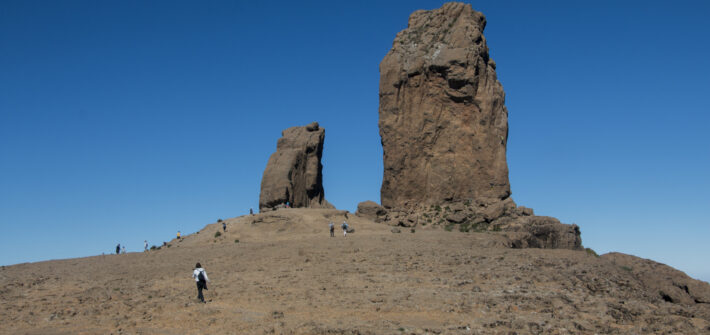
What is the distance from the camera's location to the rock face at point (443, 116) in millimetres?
37719

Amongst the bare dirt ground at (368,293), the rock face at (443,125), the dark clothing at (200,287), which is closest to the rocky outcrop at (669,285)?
the bare dirt ground at (368,293)

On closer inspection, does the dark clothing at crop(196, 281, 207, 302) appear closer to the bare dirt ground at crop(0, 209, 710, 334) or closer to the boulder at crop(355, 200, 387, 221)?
the bare dirt ground at crop(0, 209, 710, 334)

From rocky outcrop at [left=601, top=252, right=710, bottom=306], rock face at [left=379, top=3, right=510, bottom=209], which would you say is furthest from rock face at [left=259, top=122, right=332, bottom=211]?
rocky outcrop at [left=601, top=252, right=710, bottom=306]

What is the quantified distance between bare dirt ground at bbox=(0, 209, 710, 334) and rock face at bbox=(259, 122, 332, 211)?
16318 millimetres

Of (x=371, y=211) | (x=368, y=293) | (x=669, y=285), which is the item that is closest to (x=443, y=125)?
(x=371, y=211)

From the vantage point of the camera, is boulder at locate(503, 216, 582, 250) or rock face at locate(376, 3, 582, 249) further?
rock face at locate(376, 3, 582, 249)

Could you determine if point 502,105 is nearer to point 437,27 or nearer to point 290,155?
point 437,27

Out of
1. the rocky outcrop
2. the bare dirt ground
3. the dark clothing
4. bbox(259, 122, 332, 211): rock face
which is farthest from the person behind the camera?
bbox(259, 122, 332, 211): rock face

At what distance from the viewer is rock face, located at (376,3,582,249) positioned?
37.2 meters

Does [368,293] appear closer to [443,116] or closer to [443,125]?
[443,125]

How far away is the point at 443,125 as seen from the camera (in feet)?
128

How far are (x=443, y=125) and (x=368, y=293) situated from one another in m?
22.5

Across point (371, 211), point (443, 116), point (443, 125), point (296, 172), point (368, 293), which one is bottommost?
point (368, 293)

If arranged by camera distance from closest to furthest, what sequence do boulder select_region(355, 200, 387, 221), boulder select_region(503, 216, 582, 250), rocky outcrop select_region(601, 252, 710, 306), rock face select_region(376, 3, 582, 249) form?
rocky outcrop select_region(601, 252, 710, 306) < boulder select_region(503, 216, 582, 250) < rock face select_region(376, 3, 582, 249) < boulder select_region(355, 200, 387, 221)
